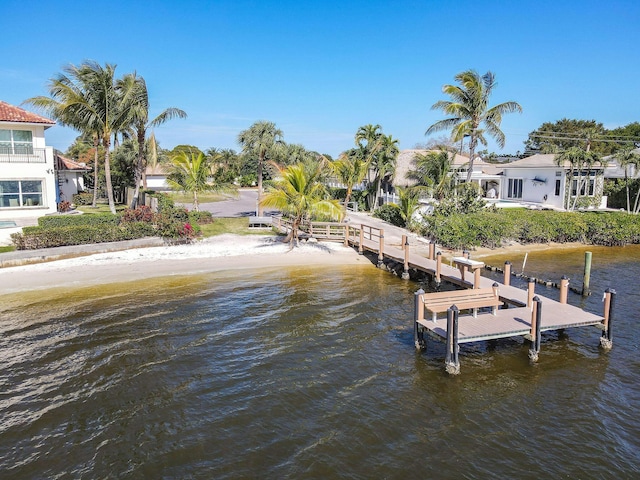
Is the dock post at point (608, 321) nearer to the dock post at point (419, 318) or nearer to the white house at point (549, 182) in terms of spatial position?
the dock post at point (419, 318)

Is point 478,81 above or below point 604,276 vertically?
above

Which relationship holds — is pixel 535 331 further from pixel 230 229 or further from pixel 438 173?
pixel 438 173

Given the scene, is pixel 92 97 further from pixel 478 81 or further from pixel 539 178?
pixel 539 178

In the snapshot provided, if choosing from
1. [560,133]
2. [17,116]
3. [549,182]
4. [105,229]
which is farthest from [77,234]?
[560,133]

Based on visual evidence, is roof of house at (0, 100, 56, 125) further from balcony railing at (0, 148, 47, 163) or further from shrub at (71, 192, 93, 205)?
shrub at (71, 192, 93, 205)

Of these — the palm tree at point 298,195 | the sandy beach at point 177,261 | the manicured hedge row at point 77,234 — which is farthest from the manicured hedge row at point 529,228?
the manicured hedge row at point 77,234

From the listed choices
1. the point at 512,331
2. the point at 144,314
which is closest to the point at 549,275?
the point at 512,331
